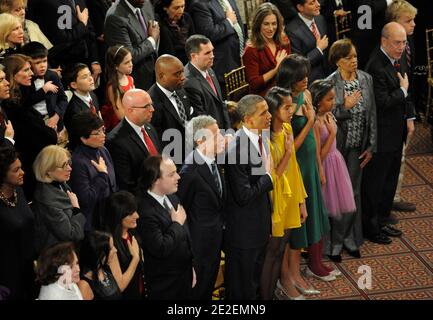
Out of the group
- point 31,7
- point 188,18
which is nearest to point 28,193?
point 31,7

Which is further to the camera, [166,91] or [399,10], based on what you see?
[399,10]

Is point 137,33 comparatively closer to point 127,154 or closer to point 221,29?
point 221,29

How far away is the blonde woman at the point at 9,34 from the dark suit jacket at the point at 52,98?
291mm

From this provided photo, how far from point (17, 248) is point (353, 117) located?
3.24m

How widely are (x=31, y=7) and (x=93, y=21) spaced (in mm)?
758

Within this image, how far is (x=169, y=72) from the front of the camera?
272 inches

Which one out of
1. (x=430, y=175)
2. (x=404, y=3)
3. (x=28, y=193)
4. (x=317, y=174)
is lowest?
(x=430, y=175)

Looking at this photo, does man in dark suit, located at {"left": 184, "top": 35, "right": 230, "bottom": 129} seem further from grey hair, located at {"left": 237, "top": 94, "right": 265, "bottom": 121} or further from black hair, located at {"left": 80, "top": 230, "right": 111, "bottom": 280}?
black hair, located at {"left": 80, "top": 230, "right": 111, "bottom": 280}

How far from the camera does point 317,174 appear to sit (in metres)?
7.22

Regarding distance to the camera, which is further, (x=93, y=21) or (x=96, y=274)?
(x=93, y=21)

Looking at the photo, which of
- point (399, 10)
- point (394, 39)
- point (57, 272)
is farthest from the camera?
point (399, 10)

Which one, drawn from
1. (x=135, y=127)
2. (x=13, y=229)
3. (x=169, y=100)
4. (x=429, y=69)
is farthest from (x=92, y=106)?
(x=429, y=69)
